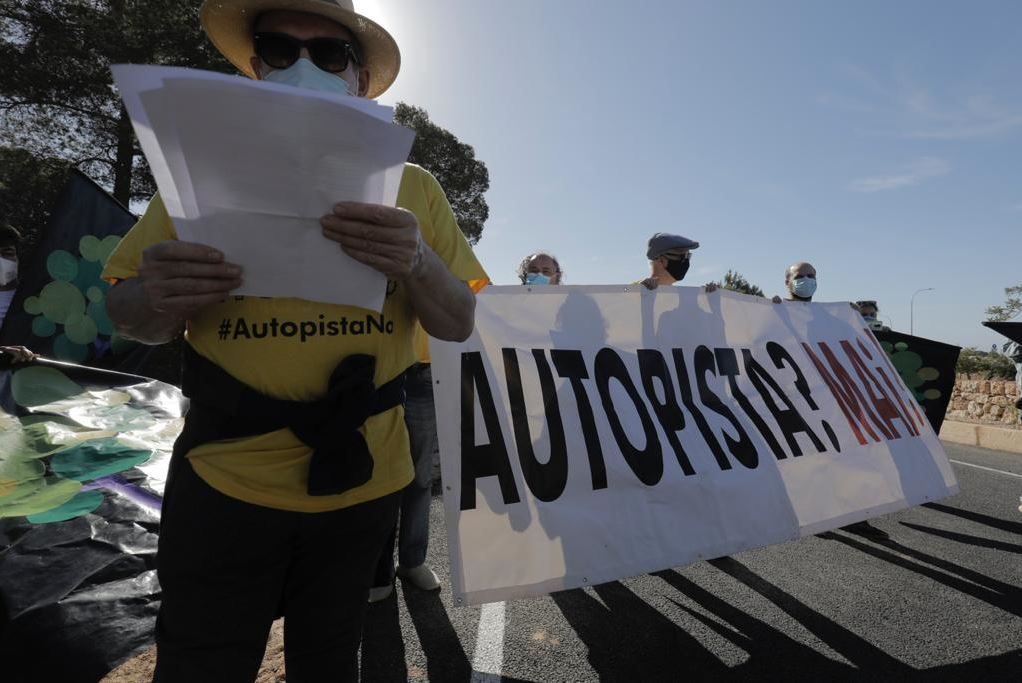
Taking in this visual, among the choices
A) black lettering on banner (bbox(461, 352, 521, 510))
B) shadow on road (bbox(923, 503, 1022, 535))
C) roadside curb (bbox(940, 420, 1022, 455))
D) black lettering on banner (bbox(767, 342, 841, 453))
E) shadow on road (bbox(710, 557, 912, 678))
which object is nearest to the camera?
shadow on road (bbox(710, 557, 912, 678))

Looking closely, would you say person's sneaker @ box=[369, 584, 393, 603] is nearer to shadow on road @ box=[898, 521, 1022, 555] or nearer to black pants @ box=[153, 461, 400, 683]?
black pants @ box=[153, 461, 400, 683]

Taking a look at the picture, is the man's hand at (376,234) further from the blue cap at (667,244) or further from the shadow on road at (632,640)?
the blue cap at (667,244)

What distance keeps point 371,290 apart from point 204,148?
34 centimetres

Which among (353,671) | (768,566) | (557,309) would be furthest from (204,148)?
(768,566)

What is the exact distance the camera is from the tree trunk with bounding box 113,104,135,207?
11.7 meters

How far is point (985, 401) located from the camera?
1199cm

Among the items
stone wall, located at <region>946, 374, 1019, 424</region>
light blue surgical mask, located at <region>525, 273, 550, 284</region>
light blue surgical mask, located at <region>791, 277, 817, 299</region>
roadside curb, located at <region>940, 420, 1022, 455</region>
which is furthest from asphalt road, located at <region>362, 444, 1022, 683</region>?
stone wall, located at <region>946, 374, 1019, 424</region>

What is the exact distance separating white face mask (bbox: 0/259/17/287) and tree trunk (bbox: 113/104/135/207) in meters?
9.28

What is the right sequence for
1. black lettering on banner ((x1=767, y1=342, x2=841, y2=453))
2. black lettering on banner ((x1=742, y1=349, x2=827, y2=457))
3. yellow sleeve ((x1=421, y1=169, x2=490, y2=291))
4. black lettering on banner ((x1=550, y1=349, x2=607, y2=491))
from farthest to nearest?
1. black lettering on banner ((x1=767, y1=342, x2=841, y2=453))
2. black lettering on banner ((x1=742, y1=349, x2=827, y2=457))
3. black lettering on banner ((x1=550, y1=349, x2=607, y2=491))
4. yellow sleeve ((x1=421, y1=169, x2=490, y2=291))

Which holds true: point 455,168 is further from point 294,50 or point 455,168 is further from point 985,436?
point 294,50

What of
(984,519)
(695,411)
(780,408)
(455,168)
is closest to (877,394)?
(780,408)

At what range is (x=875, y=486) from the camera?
3.38 m

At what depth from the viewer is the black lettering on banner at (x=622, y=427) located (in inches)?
107

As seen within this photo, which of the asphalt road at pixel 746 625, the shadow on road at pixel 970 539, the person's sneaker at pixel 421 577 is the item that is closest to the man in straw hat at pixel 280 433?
the asphalt road at pixel 746 625
